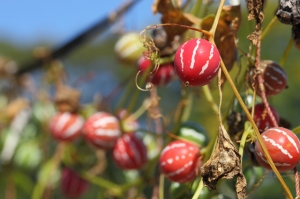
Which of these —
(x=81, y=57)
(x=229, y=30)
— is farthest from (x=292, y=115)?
(x=81, y=57)

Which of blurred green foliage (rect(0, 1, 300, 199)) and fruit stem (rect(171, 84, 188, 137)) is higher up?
fruit stem (rect(171, 84, 188, 137))

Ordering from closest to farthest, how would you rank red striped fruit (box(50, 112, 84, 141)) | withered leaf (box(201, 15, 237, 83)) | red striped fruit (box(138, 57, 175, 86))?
withered leaf (box(201, 15, 237, 83)) → red striped fruit (box(138, 57, 175, 86)) → red striped fruit (box(50, 112, 84, 141))

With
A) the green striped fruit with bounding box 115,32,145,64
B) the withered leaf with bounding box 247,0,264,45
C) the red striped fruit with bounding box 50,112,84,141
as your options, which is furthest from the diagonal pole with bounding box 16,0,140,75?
the withered leaf with bounding box 247,0,264,45

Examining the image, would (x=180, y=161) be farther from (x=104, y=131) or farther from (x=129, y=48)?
(x=129, y=48)

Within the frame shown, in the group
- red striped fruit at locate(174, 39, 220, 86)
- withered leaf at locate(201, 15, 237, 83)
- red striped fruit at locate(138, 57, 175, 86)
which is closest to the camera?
red striped fruit at locate(174, 39, 220, 86)

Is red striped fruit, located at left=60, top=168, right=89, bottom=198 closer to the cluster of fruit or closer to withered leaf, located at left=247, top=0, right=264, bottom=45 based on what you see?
the cluster of fruit

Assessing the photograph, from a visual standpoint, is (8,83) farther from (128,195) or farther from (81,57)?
(81,57)

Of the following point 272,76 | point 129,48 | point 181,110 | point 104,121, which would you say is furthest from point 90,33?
point 272,76

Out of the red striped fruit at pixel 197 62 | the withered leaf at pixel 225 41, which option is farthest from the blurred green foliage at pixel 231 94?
the red striped fruit at pixel 197 62
